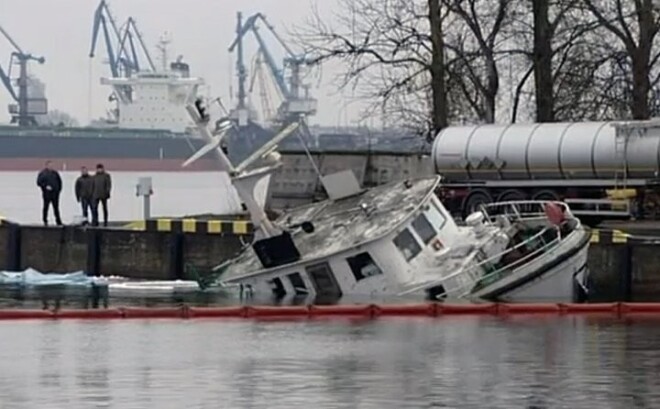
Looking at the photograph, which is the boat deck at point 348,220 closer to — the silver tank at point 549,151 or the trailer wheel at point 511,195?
the trailer wheel at point 511,195

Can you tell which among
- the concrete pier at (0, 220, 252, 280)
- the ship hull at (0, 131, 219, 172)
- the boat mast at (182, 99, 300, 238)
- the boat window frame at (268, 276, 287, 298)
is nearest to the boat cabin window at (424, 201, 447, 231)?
the boat mast at (182, 99, 300, 238)

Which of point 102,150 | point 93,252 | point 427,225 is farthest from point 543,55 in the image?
point 102,150

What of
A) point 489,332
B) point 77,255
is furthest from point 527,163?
point 489,332

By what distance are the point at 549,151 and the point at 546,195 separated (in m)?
1.36

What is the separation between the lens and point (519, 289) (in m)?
35.5

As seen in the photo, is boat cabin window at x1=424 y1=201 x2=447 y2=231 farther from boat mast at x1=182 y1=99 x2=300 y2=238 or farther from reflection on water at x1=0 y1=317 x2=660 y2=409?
reflection on water at x1=0 y1=317 x2=660 y2=409

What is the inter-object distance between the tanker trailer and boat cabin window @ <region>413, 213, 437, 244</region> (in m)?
12.6

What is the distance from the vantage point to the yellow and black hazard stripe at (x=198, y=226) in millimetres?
44656

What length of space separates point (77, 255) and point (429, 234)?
14322mm

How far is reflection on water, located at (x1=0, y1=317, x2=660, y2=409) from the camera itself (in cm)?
1916

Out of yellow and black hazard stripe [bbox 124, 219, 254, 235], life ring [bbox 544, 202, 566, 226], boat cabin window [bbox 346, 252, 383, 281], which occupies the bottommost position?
boat cabin window [bbox 346, 252, 383, 281]

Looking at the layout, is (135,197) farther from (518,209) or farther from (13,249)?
(518,209)

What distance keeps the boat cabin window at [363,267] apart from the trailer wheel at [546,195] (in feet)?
48.9

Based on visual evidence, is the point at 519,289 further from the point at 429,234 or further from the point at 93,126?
the point at 93,126
